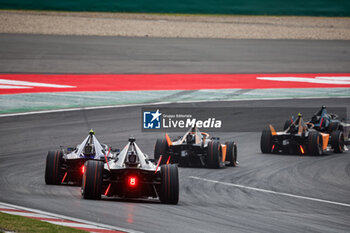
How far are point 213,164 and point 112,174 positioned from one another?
5798mm

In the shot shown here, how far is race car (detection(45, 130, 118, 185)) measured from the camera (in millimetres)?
16281

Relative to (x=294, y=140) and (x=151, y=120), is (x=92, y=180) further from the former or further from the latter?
(x=151, y=120)

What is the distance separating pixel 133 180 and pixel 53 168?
270 cm

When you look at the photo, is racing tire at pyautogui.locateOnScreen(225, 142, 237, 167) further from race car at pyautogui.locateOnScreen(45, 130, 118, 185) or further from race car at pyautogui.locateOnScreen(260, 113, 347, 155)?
race car at pyautogui.locateOnScreen(45, 130, 118, 185)

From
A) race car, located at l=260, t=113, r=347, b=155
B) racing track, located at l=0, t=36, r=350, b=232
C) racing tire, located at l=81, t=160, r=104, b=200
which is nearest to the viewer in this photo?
racing track, located at l=0, t=36, r=350, b=232

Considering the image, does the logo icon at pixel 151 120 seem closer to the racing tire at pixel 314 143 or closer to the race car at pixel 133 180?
the racing tire at pixel 314 143

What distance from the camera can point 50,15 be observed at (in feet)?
212

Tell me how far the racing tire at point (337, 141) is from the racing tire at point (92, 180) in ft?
36.2

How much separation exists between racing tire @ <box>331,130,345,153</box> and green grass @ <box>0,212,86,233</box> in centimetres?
1342

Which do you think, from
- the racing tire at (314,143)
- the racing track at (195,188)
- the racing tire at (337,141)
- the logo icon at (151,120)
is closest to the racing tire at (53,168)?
the racing track at (195,188)

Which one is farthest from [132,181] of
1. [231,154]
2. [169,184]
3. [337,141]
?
[337,141]

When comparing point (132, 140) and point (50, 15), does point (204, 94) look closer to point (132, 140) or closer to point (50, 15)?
point (132, 140)

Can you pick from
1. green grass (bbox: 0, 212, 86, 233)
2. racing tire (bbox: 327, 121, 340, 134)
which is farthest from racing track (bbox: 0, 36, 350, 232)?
racing tire (bbox: 327, 121, 340, 134)

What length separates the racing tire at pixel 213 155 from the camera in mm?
19609
